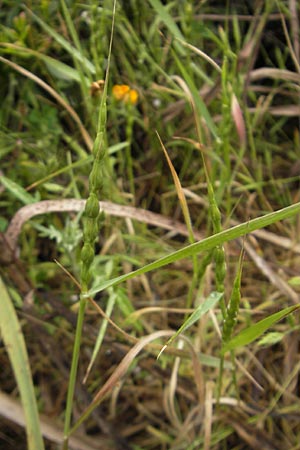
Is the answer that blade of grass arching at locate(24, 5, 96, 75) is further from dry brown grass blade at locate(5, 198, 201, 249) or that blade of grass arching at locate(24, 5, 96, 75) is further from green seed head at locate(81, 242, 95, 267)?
green seed head at locate(81, 242, 95, 267)

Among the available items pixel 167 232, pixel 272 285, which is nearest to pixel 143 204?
pixel 167 232

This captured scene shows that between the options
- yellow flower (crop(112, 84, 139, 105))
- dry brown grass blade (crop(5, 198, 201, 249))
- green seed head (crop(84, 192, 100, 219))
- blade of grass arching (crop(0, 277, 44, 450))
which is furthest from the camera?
yellow flower (crop(112, 84, 139, 105))

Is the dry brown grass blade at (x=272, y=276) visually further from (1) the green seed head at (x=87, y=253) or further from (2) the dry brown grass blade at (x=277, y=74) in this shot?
(1) the green seed head at (x=87, y=253)

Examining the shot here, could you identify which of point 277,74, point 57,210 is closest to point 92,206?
point 57,210

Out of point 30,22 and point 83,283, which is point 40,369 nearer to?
point 83,283

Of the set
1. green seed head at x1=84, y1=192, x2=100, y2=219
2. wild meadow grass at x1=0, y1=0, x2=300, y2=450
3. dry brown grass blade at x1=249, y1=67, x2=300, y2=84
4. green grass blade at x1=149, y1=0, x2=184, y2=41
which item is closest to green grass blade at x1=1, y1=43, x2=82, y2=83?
wild meadow grass at x1=0, y1=0, x2=300, y2=450

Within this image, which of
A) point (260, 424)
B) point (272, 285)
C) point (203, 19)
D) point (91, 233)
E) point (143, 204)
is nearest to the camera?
point (91, 233)

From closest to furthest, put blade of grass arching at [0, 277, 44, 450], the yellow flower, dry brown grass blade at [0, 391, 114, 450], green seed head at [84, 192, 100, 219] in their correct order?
green seed head at [84, 192, 100, 219] → blade of grass arching at [0, 277, 44, 450] → dry brown grass blade at [0, 391, 114, 450] → the yellow flower

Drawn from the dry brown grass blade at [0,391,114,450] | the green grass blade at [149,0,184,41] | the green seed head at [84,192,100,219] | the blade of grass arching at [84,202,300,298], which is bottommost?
the dry brown grass blade at [0,391,114,450]
